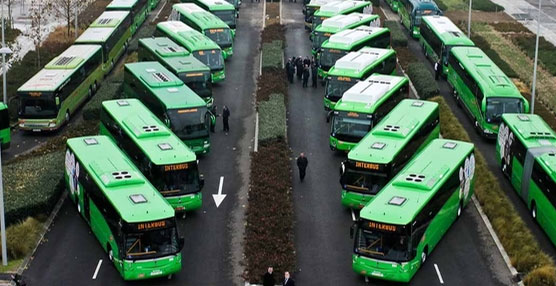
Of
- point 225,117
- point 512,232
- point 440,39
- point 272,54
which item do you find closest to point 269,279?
point 512,232

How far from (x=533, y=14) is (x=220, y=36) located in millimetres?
39905

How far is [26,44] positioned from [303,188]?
4157cm

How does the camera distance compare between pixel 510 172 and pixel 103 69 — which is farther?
pixel 103 69

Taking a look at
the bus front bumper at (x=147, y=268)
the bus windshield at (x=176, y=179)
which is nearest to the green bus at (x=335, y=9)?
the bus windshield at (x=176, y=179)

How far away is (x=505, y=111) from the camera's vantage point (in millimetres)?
52688

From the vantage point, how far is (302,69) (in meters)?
65.1

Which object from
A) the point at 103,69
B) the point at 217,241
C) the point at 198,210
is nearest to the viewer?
the point at 217,241

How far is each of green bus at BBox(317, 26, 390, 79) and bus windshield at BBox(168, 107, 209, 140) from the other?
15.9 meters

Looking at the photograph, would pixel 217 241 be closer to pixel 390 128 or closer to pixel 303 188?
pixel 303 188

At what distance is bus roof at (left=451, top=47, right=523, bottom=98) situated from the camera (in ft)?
175

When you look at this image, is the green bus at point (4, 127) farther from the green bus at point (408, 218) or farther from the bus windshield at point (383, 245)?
the bus windshield at point (383, 245)

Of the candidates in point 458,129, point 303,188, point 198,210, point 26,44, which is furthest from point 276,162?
point 26,44

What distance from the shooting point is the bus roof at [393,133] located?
41.3 meters

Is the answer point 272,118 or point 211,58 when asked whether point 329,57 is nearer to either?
point 211,58
